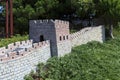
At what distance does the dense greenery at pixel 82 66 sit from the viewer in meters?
19.0

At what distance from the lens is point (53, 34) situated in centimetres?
2114

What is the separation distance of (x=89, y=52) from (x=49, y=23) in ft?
9.97

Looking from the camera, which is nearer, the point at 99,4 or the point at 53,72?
the point at 53,72

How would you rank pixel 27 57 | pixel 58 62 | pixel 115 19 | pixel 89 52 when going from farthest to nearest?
pixel 115 19 → pixel 89 52 → pixel 58 62 → pixel 27 57

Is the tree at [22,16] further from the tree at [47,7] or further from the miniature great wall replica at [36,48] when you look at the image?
the miniature great wall replica at [36,48]

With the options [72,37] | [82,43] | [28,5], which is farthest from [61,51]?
[28,5]

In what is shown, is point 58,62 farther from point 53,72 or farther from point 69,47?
point 69,47

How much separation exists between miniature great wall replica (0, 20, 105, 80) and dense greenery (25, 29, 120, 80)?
1.34 ft

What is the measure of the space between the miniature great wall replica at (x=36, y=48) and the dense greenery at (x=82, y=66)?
0.41 meters

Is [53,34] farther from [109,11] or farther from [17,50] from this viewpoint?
[109,11]

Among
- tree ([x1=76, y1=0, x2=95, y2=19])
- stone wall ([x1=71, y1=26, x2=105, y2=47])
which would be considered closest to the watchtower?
stone wall ([x1=71, y1=26, x2=105, y2=47])

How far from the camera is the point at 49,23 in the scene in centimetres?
2130

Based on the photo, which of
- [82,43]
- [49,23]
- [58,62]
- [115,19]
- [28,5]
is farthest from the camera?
[28,5]

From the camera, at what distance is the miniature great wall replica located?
672 inches
